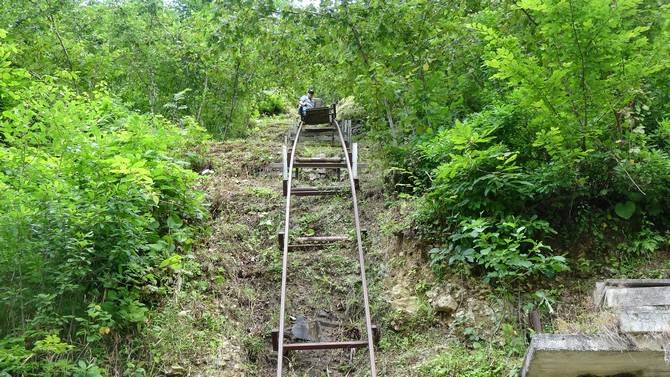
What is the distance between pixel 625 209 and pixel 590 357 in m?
2.40

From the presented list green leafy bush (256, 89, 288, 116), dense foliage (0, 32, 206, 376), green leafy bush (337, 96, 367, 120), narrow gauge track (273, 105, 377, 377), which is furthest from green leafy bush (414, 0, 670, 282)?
green leafy bush (256, 89, 288, 116)

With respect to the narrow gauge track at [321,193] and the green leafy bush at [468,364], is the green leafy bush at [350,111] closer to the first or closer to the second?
the narrow gauge track at [321,193]

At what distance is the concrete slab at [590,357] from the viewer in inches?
160

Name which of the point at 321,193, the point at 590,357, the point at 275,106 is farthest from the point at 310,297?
the point at 275,106

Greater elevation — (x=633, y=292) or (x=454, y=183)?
(x=454, y=183)

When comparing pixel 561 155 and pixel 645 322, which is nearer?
pixel 645 322

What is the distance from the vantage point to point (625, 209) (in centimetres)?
592

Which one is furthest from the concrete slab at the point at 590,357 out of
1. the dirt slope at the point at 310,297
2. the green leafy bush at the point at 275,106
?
the green leafy bush at the point at 275,106

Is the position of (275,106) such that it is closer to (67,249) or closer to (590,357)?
(67,249)

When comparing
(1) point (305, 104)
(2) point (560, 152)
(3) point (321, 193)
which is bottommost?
(2) point (560, 152)

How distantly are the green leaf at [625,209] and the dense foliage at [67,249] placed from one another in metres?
4.79

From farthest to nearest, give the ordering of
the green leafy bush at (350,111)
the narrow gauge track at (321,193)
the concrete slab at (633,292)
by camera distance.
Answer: the green leafy bush at (350,111)
the narrow gauge track at (321,193)
the concrete slab at (633,292)

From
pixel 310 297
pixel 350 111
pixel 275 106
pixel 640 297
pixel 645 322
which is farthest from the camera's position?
pixel 275 106

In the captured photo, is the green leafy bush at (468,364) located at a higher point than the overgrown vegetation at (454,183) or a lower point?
lower
